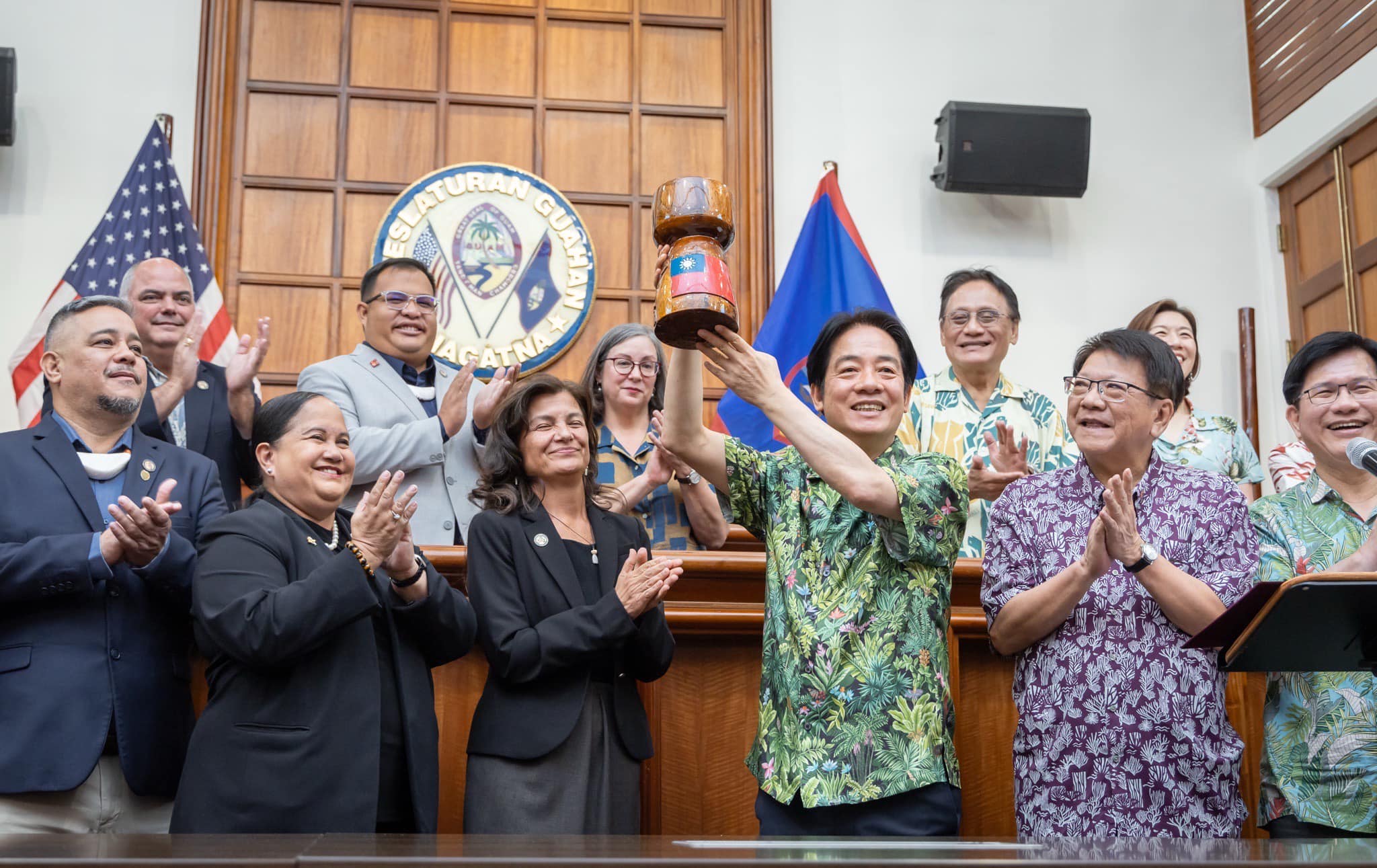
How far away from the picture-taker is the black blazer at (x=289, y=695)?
2.15 meters

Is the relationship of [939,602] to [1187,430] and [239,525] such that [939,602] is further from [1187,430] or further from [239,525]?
[1187,430]

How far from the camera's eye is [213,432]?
11.2 feet

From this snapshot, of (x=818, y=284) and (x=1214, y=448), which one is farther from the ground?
(x=818, y=284)

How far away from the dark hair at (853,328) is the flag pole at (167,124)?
3549mm

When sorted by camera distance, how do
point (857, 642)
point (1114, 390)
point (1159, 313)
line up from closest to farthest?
point (857, 642), point (1114, 390), point (1159, 313)

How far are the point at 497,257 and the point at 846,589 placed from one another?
3420 millimetres

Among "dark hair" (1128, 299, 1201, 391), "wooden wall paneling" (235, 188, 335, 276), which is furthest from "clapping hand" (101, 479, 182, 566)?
"wooden wall paneling" (235, 188, 335, 276)

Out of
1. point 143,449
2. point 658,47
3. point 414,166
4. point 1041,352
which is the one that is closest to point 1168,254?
point 1041,352

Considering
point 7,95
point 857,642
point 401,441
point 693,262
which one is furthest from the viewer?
point 7,95

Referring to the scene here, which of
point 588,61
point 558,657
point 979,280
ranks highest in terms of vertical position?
point 588,61

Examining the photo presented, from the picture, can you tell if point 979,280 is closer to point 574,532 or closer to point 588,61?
point 574,532

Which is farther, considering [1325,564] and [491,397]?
[491,397]

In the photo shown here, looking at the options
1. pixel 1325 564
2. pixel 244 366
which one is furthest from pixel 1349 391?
pixel 244 366

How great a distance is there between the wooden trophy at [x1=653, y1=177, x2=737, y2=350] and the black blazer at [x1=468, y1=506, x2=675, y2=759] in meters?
0.52
